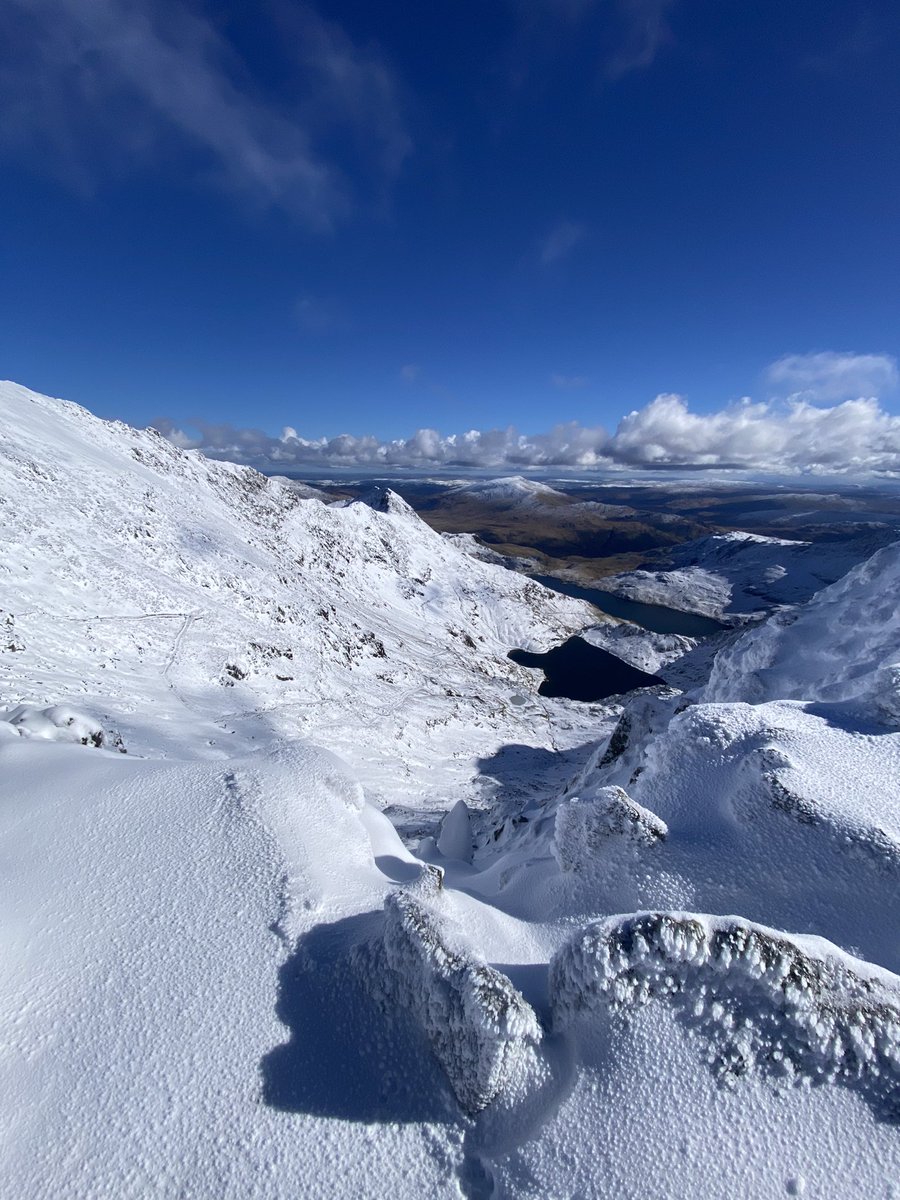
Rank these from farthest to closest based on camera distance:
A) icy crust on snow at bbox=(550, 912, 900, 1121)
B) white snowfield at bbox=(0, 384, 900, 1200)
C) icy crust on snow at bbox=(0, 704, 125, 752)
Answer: icy crust on snow at bbox=(0, 704, 125, 752), icy crust on snow at bbox=(550, 912, 900, 1121), white snowfield at bbox=(0, 384, 900, 1200)

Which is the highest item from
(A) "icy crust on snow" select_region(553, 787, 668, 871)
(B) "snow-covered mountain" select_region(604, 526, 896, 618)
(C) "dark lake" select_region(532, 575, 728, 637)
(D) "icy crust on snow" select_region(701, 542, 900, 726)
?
(A) "icy crust on snow" select_region(553, 787, 668, 871)

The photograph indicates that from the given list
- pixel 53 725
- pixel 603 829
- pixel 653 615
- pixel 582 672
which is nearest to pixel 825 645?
pixel 603 829

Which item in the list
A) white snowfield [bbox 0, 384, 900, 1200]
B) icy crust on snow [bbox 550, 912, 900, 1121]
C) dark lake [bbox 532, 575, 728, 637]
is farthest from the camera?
dark lake [bbox 532, 575, 728, 637]

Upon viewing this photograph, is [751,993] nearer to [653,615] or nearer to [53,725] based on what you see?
[53,725]

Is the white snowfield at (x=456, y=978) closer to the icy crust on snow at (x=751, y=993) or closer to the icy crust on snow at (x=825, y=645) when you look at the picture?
the icy crust on snow at (x=751, y=993)

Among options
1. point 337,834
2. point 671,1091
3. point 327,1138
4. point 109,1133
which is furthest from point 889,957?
point 109,1133

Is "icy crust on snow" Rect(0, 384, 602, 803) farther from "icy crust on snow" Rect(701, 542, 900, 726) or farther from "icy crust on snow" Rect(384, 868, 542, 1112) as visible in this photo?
"icy crust on snow" Rect(384, 868, 542, 1112)

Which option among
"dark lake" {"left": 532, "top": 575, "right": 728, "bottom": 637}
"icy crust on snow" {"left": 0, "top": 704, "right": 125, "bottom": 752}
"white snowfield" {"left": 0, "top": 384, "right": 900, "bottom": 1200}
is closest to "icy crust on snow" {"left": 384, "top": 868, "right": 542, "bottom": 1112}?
"white snowfield" {"left": 0, "top": 384, "right": 900, "bottom": 1200}

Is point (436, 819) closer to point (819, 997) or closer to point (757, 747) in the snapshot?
point (757, 747)

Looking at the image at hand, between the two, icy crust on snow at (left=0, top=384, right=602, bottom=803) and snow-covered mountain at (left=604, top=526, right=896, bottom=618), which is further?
snow-covered mountain at (left=604, top=526, right=896, bottom=618)
